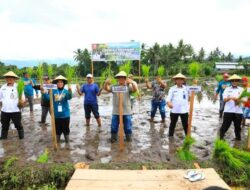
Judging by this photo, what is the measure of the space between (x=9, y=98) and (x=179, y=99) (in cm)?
408

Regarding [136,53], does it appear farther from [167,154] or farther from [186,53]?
[186,53]

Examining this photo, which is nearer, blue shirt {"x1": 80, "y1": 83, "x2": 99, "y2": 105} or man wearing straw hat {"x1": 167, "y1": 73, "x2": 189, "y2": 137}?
man wearing straw hat {"x1": 167, "y1": 73, "x2": 189, "y2": 137}

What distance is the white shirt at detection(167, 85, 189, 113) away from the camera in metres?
6.72

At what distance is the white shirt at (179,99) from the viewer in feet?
22.0

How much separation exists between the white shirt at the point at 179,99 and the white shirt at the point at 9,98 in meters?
3.71

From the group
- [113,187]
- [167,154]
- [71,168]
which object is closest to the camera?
[113,187]

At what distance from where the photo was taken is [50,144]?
6.69 metres

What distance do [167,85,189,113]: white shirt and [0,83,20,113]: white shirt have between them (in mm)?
3711

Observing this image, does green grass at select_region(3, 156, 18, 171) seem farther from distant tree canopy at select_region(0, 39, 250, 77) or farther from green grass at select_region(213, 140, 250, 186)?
distant tree canopy at select_region(0, 39, 250, 77)

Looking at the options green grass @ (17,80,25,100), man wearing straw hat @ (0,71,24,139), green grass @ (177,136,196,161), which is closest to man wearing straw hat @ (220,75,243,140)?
green grass @ (177,136,196,161)

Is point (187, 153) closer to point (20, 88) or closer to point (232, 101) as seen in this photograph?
point (232, 101)

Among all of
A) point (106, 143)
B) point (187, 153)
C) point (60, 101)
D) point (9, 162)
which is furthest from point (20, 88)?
point (187, 153)

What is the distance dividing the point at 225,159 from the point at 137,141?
2.36m

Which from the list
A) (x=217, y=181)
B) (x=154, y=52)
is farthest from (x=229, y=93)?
(x=154, y=52)
